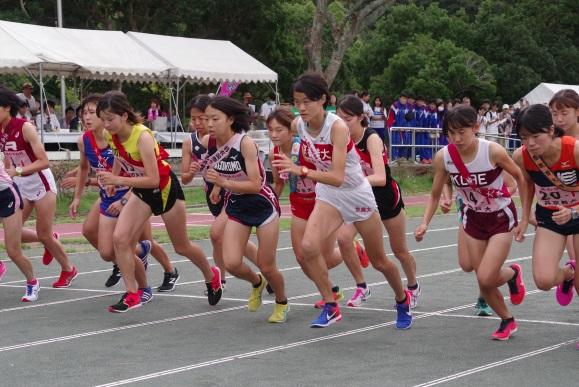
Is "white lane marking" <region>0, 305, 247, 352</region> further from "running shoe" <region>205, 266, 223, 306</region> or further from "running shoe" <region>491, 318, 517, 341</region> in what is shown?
"running shoe" <region>491, 318, 517, 341</region>

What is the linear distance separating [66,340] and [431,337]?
9.56 ft

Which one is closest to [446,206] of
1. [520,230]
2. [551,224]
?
[520,230]

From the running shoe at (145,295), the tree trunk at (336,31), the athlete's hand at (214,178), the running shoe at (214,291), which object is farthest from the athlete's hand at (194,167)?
the tree trunk at (336,31)

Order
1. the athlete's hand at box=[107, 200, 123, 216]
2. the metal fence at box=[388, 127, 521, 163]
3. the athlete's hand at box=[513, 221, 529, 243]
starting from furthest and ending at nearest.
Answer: the metal fence at box=[388, 127, 521, 163], the athlete's hand at box=[107, 200, 123, 216], the athlete's hand at box=[513, 221, 529, 243]

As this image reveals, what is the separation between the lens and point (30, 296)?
1101 centimetres

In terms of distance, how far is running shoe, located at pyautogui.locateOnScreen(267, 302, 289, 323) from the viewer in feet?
31.2

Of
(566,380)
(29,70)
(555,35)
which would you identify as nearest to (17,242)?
(566,380)

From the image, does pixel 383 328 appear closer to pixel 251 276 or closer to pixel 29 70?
pixel 251 276

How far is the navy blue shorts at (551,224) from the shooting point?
829cm

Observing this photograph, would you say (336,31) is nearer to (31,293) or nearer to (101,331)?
(31,293)

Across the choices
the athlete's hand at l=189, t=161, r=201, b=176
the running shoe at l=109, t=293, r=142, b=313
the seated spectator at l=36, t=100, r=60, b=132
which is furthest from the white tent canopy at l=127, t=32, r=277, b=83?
the running shoe at l=109, t=293, r=142, b=313

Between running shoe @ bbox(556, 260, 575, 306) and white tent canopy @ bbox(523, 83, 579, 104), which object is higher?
running shoe @ bbox(556, 260, 575, 306)

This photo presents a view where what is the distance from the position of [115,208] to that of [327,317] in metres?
2.45

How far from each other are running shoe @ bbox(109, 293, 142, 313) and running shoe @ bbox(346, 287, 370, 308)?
1.99 metres
